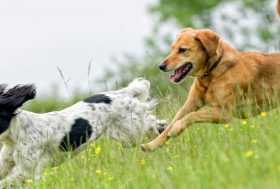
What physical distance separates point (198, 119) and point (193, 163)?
1573 millimetres

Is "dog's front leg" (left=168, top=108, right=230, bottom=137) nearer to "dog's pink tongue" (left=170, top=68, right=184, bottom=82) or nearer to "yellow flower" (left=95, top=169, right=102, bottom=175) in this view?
"dog's pink tongue" (left=170, top=68, right=184, bottom=82)

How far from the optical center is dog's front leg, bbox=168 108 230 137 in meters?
8.55

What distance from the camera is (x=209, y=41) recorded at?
9.02 meters

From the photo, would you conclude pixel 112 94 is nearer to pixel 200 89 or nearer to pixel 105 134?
pixel 105 134

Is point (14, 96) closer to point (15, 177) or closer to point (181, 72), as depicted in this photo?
point (15, 177)

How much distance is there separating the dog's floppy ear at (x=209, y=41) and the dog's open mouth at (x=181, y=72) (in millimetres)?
262

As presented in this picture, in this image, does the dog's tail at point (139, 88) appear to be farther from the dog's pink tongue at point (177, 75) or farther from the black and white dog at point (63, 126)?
the dog's pink tongue at point (177, 75)

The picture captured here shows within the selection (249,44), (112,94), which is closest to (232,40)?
(249,44)

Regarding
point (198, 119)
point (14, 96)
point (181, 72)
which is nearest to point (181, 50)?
point (181, 72)

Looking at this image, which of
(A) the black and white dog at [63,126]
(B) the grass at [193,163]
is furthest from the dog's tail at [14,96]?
(B) the grass at [193,163]

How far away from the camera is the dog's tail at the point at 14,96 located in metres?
8.68

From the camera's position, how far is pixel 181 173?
6566 mm

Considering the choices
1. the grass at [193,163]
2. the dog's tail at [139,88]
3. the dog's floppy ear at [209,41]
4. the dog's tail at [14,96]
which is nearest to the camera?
the grass at [193,163]

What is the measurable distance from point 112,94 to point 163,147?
1521mm
